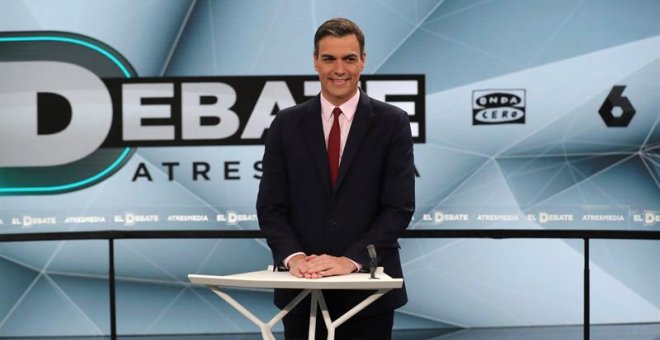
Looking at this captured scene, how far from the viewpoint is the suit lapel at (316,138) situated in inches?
89.0

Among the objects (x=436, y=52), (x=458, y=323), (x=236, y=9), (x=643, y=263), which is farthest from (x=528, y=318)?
(x=236, y=9)

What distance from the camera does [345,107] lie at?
91.4 inches

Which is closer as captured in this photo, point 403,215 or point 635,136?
point 403,215

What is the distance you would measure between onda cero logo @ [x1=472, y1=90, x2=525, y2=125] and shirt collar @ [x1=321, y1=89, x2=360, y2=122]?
2.39 metres

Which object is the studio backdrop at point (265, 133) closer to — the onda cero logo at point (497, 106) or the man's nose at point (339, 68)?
the onda cero logo at point (497, 106)

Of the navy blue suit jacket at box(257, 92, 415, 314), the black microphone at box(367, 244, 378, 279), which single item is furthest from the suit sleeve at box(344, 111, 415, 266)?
the black microphone at box(367, 244, 378, 279)

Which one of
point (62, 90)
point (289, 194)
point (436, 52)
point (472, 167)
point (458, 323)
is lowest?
point (458, 323)

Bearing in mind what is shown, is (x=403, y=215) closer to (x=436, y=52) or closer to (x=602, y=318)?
(x=436, y=52)

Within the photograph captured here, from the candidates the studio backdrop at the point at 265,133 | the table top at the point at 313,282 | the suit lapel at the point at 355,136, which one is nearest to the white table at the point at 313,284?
the table top at the point at 313,282

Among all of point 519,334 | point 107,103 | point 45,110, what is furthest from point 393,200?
point 45,110

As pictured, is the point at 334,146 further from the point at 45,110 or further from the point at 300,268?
the point at 45,110

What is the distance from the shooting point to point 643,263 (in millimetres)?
4680

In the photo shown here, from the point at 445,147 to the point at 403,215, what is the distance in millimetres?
2442

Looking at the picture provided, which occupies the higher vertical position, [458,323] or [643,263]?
[643,263]
